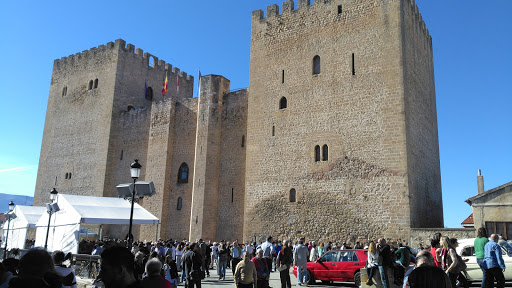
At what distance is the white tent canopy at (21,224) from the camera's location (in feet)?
68.6

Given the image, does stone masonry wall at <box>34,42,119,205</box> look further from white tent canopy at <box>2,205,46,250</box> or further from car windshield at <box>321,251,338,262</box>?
car windshield at <box>321,251,338,262</box>

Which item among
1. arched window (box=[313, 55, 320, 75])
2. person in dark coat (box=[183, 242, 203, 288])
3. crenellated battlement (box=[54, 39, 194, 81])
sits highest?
crenellated battlement (box=[54, 39, 194, 81])

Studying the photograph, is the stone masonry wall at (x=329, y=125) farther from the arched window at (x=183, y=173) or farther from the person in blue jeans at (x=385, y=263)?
the person in blue jeans at (x=385, y=263)

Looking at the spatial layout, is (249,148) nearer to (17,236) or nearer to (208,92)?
(208,92)

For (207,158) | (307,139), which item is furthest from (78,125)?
(307,139)

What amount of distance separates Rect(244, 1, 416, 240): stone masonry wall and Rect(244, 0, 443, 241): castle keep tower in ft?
0.14

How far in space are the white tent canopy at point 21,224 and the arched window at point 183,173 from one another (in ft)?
23.0

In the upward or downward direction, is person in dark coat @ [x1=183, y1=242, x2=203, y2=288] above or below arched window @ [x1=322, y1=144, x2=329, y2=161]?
below

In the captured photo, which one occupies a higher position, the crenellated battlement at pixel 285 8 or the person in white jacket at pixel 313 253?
the crenellated battlement at pixel 285 8

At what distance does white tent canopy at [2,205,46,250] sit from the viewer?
20.9 meters

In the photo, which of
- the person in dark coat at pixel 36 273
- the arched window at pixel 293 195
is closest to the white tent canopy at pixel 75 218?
the arched window at pixel 293 195

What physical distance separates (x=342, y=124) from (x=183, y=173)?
10220 mm

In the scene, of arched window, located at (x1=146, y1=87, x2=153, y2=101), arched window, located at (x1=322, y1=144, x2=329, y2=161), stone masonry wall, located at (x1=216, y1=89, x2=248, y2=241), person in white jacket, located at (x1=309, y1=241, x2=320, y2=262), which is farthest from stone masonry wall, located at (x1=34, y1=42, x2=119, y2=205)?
person in white jacket, located at (x1=309, y1=241, x2=320, y2=262)

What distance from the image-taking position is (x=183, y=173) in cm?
2445
